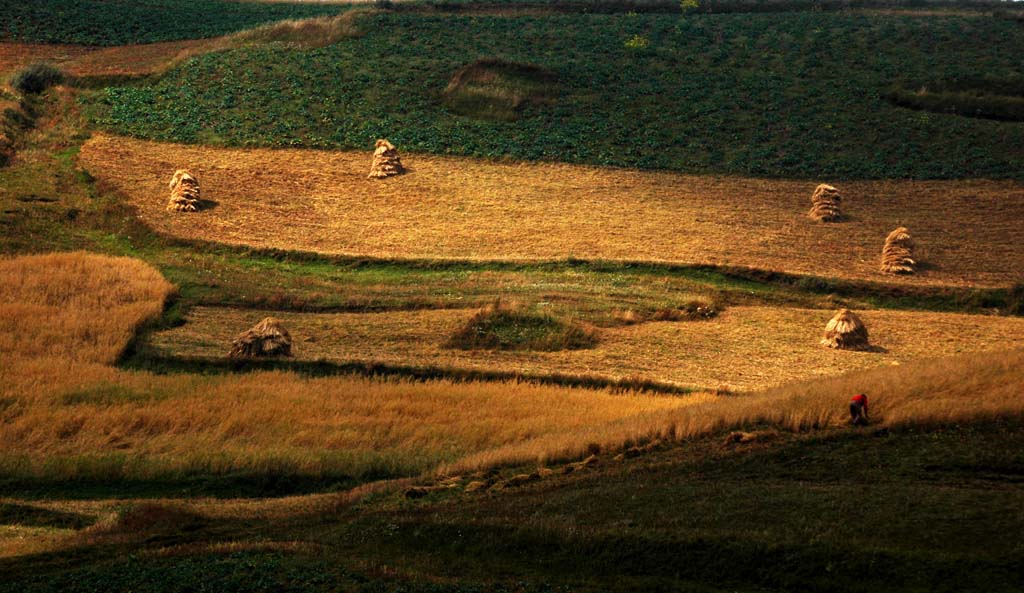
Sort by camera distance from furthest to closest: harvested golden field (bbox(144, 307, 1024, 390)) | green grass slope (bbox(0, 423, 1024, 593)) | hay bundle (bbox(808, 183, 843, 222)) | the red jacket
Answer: hay bundle (bbox(808, 183, 843, 222)) < harvested golden field (bbox(144, 307, 1024, 390)) < the red jacket < green grass slope (bbox(0, 423, 1024, 593))

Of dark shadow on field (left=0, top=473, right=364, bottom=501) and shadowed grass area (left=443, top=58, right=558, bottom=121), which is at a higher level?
shadowed grass area (left=443, top=58, right=558, bottom=121)

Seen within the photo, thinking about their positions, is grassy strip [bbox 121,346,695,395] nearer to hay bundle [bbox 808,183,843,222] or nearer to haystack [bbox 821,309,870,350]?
haystack [bbox 821,309,870,350]

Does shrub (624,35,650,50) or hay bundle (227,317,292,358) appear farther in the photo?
shrub (624,35,650,50)

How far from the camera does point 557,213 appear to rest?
6388 centimetres

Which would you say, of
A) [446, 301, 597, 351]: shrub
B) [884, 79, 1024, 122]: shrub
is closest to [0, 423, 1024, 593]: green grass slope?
[446, 301, 597, 351]: shrub

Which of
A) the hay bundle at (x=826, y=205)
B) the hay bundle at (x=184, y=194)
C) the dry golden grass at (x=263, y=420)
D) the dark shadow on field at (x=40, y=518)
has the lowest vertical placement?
the dark shadow on field at (x=40, y=518)

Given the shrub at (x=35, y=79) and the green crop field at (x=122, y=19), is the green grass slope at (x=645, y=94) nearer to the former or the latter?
the shrub at (x=35, y=79)

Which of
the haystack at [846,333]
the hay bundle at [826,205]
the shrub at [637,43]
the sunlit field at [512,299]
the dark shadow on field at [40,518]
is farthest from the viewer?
the shrub at [637,43]

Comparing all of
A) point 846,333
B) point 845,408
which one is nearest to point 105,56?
point 846,333

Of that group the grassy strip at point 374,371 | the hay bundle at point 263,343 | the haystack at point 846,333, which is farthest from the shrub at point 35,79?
the haystack at point 846,333

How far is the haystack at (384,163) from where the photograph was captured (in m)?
70.6

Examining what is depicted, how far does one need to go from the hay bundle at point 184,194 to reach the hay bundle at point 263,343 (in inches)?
1009

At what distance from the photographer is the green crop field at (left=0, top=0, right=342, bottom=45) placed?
4001 inches

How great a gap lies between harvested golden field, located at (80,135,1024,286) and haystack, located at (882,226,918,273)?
0.77 metres
